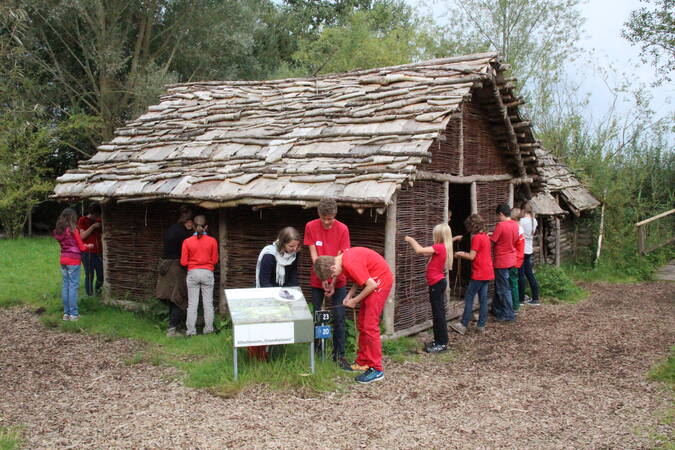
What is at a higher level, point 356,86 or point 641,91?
point 641,91

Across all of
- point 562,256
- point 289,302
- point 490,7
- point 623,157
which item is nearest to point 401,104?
point 289,302

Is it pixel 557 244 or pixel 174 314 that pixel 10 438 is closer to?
pixel 174 314

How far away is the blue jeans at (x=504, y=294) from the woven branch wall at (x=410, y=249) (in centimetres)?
130

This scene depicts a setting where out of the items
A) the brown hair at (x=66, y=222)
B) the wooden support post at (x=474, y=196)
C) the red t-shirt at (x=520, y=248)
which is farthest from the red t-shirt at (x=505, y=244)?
the brown hair at (x=66, y=222)

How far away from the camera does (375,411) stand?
5.61 metres

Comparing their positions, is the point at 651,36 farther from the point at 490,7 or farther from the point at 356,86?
the point at 356,86

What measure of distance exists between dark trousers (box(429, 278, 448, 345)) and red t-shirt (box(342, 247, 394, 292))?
1472 millimetres

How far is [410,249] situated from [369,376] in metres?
2.51

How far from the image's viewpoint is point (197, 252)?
8094mm

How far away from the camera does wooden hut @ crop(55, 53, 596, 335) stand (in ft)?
25.9

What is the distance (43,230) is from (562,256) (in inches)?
740

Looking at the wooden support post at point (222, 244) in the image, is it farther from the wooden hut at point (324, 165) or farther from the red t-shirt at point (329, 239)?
the red t-shirt at point (329, 239)

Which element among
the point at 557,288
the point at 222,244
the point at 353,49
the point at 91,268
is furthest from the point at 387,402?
the point at 353,49

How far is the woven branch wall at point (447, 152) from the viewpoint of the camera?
8953 millimetres
